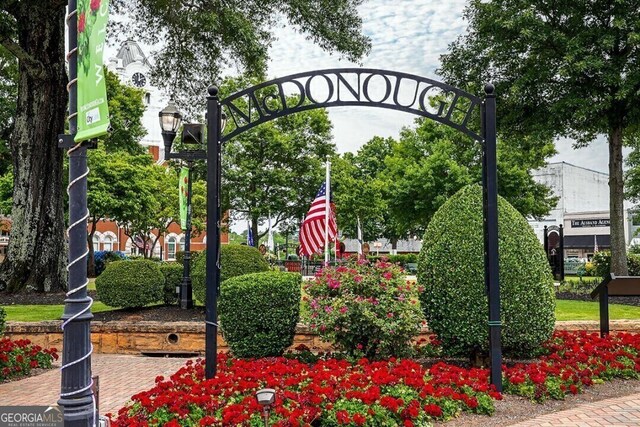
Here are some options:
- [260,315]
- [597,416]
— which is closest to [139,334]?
[260,315]

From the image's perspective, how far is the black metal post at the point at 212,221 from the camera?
677 cm

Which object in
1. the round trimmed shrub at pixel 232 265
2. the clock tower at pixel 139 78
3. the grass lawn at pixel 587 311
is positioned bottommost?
the grass lawn at pixel 587 311

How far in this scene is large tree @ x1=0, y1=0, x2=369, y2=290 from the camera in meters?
15.3

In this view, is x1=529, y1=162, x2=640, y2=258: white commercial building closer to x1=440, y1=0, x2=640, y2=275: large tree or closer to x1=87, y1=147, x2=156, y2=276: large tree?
x1=87, y1=147, x2=156, y2=276: large tree

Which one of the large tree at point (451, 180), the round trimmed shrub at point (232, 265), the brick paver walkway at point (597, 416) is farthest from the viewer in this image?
the large tree at point (451, 180)

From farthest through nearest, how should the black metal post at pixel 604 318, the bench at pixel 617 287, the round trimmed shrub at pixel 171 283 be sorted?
the round trimmed shrub at pixel 171 283
the black metal post at pixel 604 318
the bench at pixel 617 287

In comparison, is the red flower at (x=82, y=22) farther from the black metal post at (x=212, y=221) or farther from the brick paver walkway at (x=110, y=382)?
the brick paver walkway at (x=110, y=382)

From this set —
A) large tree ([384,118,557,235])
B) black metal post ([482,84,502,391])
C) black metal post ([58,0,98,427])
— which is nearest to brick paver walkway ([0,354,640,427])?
black metal post ([482,84,502,391])

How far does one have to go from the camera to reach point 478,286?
23.9 feet

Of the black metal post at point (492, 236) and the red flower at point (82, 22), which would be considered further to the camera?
the black metal post at point (492, 236)

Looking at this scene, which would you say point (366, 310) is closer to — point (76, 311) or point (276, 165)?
point (76, 311)

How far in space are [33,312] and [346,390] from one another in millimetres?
9117

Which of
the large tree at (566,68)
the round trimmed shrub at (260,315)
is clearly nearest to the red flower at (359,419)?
the round trimmed shrub at (260,315)

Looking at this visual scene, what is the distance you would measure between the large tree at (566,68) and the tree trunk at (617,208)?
27 millimetres
